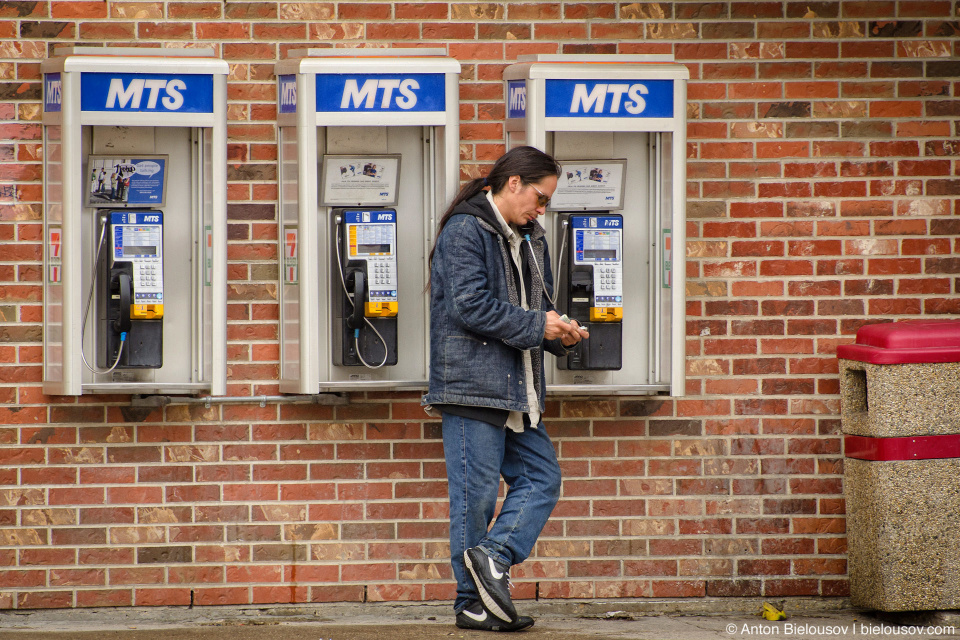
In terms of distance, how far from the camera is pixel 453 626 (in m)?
4.57

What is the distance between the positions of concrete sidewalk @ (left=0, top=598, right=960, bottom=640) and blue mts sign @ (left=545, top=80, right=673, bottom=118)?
2307mm

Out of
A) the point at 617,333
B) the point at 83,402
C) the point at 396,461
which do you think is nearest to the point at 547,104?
the point at 617,333

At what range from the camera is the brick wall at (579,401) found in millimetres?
4812

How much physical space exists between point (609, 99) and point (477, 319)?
1334 mm

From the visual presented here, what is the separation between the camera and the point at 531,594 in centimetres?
496

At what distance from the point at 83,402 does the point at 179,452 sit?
0.50 meters

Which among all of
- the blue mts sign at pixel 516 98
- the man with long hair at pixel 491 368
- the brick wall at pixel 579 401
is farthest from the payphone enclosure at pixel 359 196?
the man with long hair at pixel 491 368

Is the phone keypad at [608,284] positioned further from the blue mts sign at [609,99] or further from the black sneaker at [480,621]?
the black sneaker at [480,621]

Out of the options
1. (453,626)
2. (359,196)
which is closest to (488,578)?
(453,626)

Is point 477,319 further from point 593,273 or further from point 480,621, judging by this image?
point 480,621

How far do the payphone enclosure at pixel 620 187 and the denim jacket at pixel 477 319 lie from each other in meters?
0.67

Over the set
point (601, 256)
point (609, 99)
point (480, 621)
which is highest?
point (609, 99)

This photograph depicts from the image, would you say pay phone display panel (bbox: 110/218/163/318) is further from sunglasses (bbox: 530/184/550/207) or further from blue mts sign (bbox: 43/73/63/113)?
sunglasses (bbox: 530/184/550/207)
